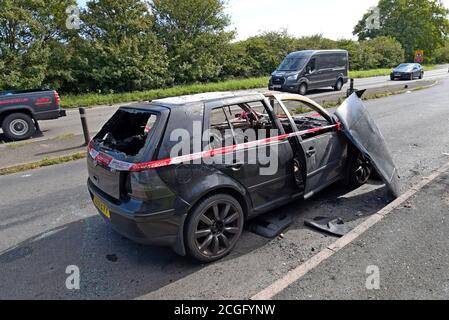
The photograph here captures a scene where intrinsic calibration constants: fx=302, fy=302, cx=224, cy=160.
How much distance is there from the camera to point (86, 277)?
2.85m

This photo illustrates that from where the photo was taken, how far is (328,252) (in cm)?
301

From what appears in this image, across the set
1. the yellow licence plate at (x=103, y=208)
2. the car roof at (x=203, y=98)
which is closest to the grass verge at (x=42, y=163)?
the yellow licence plate at (x=103, y=208)

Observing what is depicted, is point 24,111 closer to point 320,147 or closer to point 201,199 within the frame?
point 201,199

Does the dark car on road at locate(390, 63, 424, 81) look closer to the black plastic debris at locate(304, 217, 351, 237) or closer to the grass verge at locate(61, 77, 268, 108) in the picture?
the grass verge at locate(61, 77, 268, 108)

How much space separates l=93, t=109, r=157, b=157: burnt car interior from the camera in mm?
3205

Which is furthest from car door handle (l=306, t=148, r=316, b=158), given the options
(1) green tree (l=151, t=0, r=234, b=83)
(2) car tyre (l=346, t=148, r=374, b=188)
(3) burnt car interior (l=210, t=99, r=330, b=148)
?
(1) green tree (l=151, t=0, r=234, b=83)

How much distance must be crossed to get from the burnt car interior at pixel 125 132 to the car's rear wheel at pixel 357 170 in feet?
9.75

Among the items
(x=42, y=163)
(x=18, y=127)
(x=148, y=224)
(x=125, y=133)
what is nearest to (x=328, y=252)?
(x=148, y=224)

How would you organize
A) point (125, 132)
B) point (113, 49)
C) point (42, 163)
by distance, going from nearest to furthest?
point (125, 132)
point (42, 163)
point (113, 49)

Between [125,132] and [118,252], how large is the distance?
4.40ft

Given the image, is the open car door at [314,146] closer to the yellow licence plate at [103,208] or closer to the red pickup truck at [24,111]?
the yellow licence plate at [103,208]

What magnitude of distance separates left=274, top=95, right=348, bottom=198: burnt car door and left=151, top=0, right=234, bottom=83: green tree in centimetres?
1904
